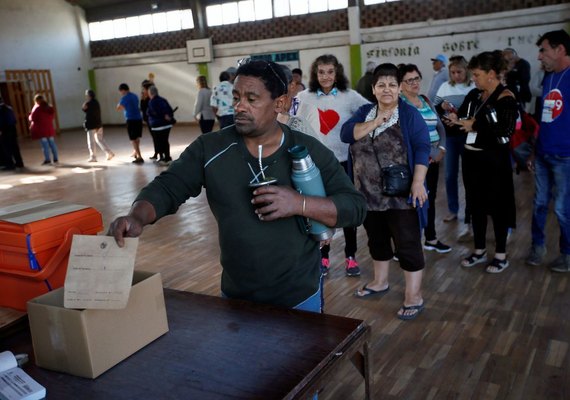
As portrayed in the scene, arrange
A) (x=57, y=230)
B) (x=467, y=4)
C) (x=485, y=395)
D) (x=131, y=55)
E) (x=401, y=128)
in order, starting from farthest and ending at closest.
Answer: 1. (x=131, y=55)
2. (x=467, y=4)
3. (x=401, y=128)
4. (x=485, y=395)
5. (x=57, y=230)

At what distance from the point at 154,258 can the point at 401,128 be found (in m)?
2.42

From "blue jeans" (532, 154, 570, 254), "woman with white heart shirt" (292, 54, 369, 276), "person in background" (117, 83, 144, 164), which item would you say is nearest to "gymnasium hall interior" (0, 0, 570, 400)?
"blue jeans" (532, 154, 570, 254)

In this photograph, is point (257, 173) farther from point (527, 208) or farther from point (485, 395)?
point (527, 208)

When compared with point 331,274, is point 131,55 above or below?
above

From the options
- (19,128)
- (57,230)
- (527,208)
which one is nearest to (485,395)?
(57,230)

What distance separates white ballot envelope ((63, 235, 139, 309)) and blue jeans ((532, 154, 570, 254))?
10.0 feet

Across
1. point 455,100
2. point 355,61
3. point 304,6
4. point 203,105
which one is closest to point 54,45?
point 304,6

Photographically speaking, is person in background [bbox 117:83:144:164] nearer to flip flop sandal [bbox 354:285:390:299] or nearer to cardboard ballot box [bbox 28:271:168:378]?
flip flop sandal [bbox 354:285:390:299]

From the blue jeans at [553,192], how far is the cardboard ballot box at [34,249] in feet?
9.53

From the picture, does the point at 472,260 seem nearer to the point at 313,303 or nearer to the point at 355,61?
the point at 313,303

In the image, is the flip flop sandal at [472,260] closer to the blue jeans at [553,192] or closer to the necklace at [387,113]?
the blue jeans at [553,192]

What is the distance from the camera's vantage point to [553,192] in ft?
11.6

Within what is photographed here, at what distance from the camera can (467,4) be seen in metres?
12.7

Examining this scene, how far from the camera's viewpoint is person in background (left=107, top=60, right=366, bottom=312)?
4.93 ft
